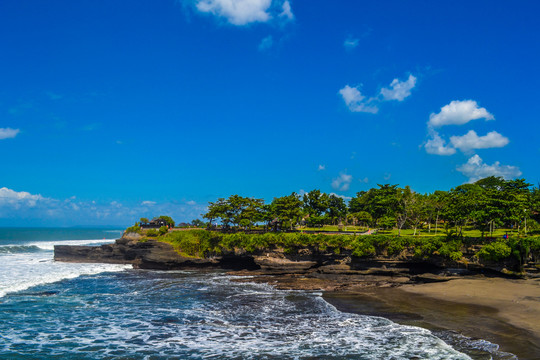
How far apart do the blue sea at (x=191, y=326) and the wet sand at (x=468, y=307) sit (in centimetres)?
138

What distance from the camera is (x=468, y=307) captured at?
2189cm

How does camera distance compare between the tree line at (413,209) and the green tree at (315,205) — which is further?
the green tree at (315,205)

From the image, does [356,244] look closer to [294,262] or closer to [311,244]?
[311,244]

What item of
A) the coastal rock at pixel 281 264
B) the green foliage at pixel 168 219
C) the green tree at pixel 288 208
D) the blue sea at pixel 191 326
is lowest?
the blue sea at pixel 191 326

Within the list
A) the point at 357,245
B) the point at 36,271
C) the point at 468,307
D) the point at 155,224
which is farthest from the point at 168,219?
the point at 468,307

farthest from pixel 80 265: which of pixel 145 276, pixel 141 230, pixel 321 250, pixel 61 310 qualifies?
pixel 321 250

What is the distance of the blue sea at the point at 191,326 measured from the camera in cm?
1518

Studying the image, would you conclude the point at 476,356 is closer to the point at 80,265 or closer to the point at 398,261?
the point at 398,261

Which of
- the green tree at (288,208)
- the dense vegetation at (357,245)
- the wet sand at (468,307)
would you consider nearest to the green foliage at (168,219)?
the dense vegetation at (357,245)

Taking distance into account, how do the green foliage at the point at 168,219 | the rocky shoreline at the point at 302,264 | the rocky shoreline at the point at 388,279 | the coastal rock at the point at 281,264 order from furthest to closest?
the green foliage at the point at 168,219, the coastal rock at the point at 281,264, the rocky shoreline at the point at 302,264, the rocky shoreline at the point at 388,279

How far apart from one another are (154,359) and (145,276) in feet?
81.3

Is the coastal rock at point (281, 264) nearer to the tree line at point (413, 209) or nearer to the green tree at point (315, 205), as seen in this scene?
the tree line at point (413, 209)

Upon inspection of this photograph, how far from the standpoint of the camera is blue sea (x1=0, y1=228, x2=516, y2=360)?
15.2 m

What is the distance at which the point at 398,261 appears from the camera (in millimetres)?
33625
